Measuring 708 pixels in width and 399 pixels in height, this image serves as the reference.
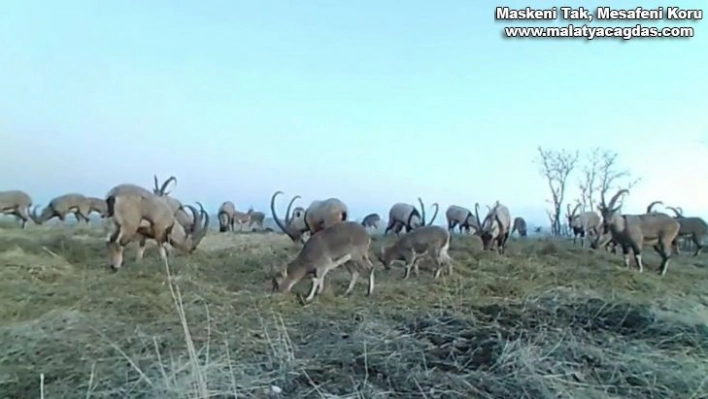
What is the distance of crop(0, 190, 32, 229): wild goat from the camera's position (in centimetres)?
2288

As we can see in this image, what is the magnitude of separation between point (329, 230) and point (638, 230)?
28.2ft

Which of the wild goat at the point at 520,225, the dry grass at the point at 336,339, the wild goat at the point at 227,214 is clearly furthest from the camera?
the wild goat at the point at 520,225

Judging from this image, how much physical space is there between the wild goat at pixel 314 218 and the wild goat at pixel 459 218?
12.1m

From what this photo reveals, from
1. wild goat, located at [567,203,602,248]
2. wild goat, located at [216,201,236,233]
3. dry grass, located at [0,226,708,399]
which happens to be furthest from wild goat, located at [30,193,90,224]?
wild goat, located at [567,203,602,248]

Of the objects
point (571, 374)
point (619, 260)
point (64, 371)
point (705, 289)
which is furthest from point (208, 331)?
point (619, 260)

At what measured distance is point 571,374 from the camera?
4.36 metres

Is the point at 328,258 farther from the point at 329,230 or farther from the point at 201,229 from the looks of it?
the point at 201,229

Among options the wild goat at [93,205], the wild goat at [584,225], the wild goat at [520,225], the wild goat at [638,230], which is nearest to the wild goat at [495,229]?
the wild goat at [638,230]

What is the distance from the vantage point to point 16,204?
23.1 metres

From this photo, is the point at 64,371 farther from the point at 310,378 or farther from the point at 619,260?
the point at 619,260

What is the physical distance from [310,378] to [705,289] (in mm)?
8289

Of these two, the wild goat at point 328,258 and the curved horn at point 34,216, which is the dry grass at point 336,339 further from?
the curved horn at point 34,216

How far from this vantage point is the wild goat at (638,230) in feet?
44.0

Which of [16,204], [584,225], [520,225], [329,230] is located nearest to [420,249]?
[329,230]
